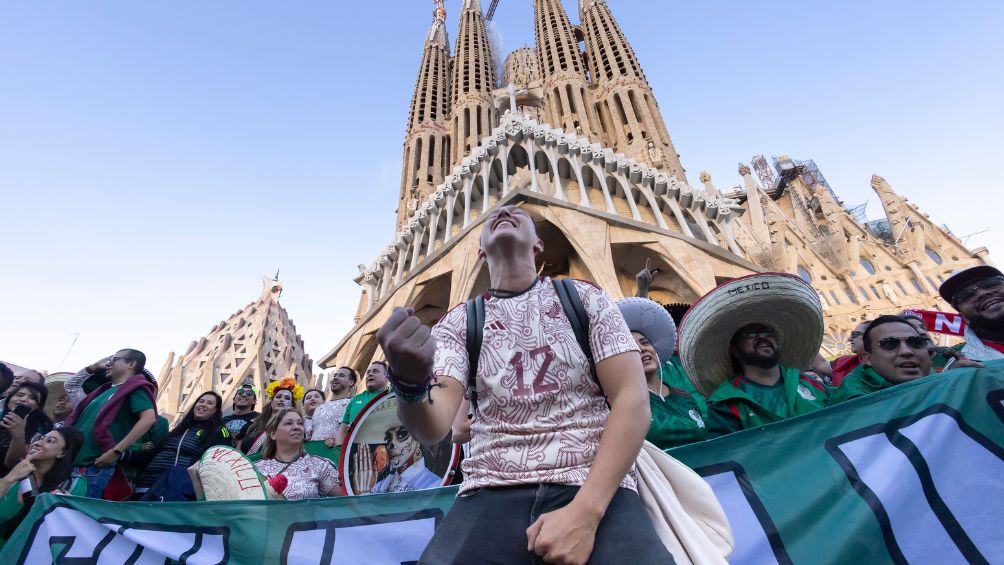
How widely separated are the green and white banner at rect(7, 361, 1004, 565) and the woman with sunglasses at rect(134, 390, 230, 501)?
795 mm

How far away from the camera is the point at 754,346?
3.33m

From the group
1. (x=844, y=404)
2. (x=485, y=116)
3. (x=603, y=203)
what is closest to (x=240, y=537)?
(x=844, y=404)

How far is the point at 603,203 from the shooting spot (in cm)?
1711

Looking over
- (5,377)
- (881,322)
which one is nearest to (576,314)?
(881,322)

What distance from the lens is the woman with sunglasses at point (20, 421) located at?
14.0ft

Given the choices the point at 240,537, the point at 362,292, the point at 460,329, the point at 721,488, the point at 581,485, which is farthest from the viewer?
the point at 362,292

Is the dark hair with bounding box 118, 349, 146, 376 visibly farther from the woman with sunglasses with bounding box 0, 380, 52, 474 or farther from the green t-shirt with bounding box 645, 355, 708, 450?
the green t-shirt with bounding box 645, 355, 708, 450

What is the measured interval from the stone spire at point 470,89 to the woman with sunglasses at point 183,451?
77.8 feet

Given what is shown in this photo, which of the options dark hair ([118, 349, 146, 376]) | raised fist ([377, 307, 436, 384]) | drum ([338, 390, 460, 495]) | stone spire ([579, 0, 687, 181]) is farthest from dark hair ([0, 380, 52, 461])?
stone spire ([579, 0, 687, 181])

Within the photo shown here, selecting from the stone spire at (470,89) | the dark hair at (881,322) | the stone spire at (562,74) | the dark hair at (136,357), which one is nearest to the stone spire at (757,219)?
the stone spire at (562,74)

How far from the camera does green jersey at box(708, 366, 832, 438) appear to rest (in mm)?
2977

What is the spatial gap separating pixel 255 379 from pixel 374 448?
16127mm

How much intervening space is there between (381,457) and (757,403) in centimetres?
276

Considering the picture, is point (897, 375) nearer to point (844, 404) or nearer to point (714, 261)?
point (844, 404)
